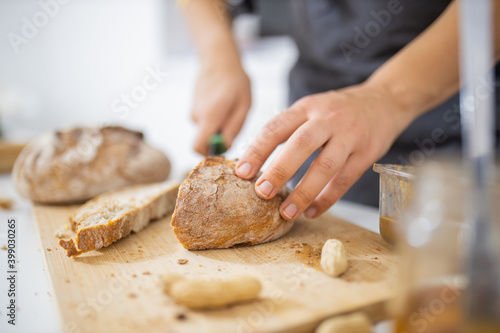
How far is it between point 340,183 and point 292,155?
0.72 feet

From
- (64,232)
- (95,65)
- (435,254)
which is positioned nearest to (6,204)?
(64,232)

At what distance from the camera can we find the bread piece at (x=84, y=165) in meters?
1.56

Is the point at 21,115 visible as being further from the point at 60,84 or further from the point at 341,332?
the point at 341,332

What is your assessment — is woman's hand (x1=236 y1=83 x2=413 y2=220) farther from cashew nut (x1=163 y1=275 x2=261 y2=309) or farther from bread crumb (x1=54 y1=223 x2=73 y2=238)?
bread crumb (x1=54 y1=223 x2=73 y2=238)

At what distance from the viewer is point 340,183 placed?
1.20 metres

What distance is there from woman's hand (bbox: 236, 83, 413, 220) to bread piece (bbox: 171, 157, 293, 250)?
4 cm

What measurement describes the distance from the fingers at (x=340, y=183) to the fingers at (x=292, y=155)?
14cm

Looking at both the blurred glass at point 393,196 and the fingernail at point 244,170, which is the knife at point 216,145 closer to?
the fingernail at point 244,170

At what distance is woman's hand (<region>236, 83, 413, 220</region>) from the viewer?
108 cm

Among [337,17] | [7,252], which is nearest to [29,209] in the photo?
[7,252]

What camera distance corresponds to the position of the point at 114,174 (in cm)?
165

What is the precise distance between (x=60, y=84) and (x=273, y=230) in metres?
6.22

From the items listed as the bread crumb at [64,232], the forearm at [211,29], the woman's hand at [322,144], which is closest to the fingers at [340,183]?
the woman's hand at [322,144]

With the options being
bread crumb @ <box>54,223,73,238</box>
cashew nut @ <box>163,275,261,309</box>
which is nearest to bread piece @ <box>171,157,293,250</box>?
cashew nut @ <box>163,275,261,309</box>
